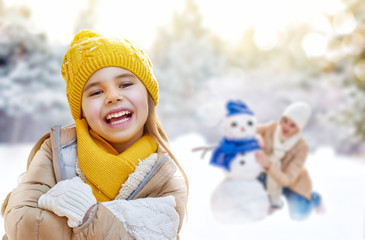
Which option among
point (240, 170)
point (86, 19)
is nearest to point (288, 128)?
point (240, 170)

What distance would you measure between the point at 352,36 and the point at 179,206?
2.46m

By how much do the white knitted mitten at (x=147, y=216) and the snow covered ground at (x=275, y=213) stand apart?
0.75 meters

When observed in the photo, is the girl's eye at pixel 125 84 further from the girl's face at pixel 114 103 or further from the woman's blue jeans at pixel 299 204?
the woman's blue jeans at pixel 299 204

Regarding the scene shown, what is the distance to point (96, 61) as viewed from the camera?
2.48ft

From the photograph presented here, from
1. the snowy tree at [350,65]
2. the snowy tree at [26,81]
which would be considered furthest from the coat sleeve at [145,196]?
the snowy tree at [350,65]

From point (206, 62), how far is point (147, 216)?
2405 mm

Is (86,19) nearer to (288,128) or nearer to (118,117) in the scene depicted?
(288,128)

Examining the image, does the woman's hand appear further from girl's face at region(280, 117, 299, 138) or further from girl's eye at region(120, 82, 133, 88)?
girl's eye at region(120, 82, 133, 88)

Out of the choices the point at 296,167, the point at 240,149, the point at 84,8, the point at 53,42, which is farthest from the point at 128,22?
the point at 296,167

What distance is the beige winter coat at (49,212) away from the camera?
653 millimetres

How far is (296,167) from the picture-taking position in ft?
6.02

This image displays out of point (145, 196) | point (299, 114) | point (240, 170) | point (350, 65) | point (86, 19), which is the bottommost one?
point (145, 196)

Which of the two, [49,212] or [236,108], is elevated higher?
[236,108]

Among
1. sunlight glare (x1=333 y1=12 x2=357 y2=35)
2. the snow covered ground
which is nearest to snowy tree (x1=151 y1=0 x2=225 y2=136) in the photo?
the snow covered ground
